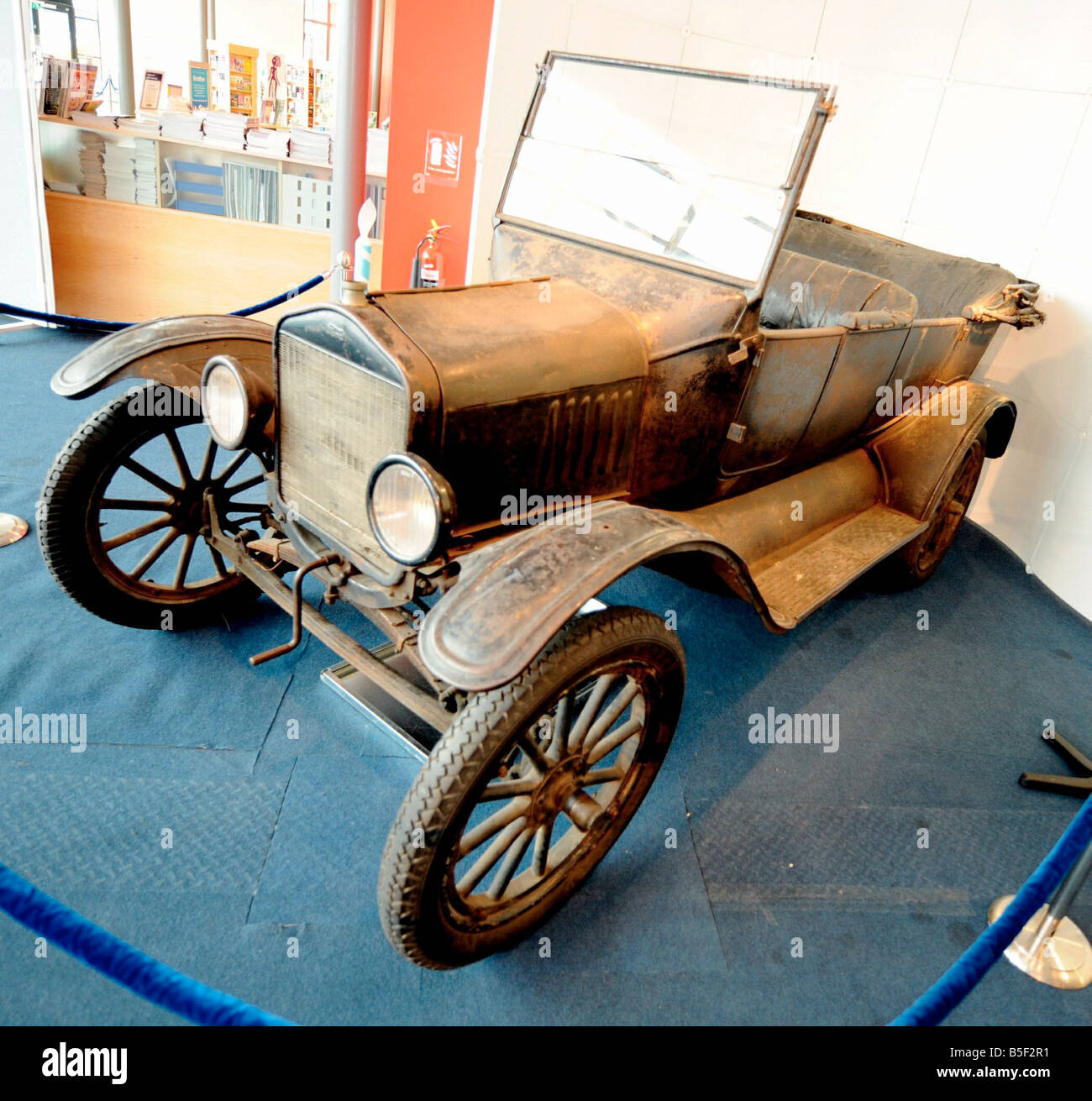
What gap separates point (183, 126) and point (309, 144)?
0.88 meters

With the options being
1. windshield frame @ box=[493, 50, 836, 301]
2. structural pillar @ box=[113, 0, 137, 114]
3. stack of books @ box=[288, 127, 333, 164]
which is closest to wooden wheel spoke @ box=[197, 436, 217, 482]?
windshield frame @ box=[493, 50, 836, 301]

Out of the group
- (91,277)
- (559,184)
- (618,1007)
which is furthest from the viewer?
(91,277)

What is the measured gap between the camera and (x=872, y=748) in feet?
9.14

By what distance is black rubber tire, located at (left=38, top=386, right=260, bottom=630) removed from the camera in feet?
7.86

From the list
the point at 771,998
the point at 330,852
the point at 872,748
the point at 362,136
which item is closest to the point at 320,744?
the point at 330,852

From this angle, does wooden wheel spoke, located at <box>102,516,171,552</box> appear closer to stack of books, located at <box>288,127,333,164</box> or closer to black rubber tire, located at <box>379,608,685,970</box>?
black rubber tire, located at <box>379,608,685,970</box>

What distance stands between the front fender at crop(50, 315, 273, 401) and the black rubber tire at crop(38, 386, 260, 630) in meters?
0.13

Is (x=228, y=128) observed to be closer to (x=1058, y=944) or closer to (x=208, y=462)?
(x=208, y=462)

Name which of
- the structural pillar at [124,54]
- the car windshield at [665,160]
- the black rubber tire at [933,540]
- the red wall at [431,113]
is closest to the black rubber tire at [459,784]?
the car windshield at [665,160]

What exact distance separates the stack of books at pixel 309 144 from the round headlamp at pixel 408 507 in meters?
5.24

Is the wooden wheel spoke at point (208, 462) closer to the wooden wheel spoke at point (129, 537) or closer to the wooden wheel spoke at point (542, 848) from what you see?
the wooden wheel spoke at point (129, 537)

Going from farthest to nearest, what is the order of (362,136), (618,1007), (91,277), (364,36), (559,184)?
(91,277)
(362,136)
(364,36)
(559,184)
(618,1007)
